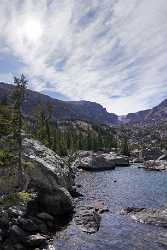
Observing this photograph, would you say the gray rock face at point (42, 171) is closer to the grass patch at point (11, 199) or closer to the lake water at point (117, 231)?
the lake water at point (117, 231)

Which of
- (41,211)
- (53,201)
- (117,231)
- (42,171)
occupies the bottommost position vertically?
(117,231)

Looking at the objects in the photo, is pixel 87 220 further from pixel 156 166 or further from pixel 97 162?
pixel 156 166

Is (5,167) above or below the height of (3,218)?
above

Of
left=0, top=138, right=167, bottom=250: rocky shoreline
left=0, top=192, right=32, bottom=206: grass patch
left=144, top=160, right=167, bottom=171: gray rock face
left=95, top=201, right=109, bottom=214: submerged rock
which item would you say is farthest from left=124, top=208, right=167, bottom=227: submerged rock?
left=144, top=160, right=167, bottom=171: gray rock face

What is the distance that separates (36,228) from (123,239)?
1233 centimetres

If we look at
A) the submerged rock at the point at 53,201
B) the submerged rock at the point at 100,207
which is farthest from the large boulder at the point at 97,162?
the submerged rock at the point at 53,201

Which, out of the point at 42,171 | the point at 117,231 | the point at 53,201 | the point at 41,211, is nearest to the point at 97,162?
the point at 42,171

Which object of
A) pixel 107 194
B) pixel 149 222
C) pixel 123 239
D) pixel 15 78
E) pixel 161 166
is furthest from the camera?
pixel 161 166

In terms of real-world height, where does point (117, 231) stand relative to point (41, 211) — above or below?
below

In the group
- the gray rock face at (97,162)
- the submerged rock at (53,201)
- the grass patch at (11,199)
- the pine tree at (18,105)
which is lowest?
the submerged rock at (53,201)

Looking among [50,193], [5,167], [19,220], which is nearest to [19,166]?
[5,167]

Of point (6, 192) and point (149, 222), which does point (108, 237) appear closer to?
point (149, 222)

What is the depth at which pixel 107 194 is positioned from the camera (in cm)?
8238

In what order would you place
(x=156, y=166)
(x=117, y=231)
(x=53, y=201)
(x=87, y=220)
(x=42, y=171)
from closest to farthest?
1. (x=117, y=231)
2. (x=87, y=220)
3. (x=53, y=201)
4. (x=42, y=171)
5. (x=156, y=166)
